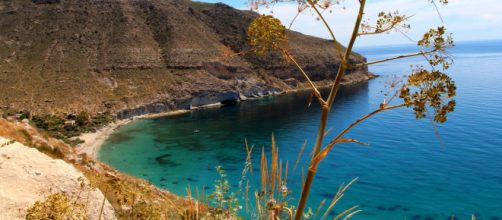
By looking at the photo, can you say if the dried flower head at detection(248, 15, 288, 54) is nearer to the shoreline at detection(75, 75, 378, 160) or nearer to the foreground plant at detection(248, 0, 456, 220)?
the foreground plant at detection(248, 0, 456, 220)

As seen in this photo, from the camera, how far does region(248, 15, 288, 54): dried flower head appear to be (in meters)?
3.45

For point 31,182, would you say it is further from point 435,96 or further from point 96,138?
point 96,138

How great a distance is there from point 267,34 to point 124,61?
10518 centimetres

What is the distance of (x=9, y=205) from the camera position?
9.06 meters

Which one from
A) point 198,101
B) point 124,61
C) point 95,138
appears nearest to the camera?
point 95,138

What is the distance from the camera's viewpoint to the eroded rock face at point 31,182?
9.45 meters

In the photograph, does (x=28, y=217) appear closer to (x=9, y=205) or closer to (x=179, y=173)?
(x=9, y=205)

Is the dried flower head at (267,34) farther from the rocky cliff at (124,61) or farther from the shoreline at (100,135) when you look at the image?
the rocky cliff at (124,61)

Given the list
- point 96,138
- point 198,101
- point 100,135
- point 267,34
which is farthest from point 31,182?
point 198,101

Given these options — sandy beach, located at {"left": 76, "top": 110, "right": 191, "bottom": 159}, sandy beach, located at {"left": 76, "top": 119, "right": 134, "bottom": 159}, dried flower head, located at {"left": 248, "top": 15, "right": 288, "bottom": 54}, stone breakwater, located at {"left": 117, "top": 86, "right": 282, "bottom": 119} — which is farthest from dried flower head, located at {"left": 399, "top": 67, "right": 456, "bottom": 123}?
stone breakwater, located at {"left": 117, "top": 86, "right": 282, "bottom": 119}

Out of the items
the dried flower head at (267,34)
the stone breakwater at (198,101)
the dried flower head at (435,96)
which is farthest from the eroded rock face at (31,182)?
the stone breakwater at (198,101)

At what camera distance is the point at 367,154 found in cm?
5653

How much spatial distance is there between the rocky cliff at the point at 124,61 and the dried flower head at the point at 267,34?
7396 centimetres

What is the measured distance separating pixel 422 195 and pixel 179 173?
29.1 m
